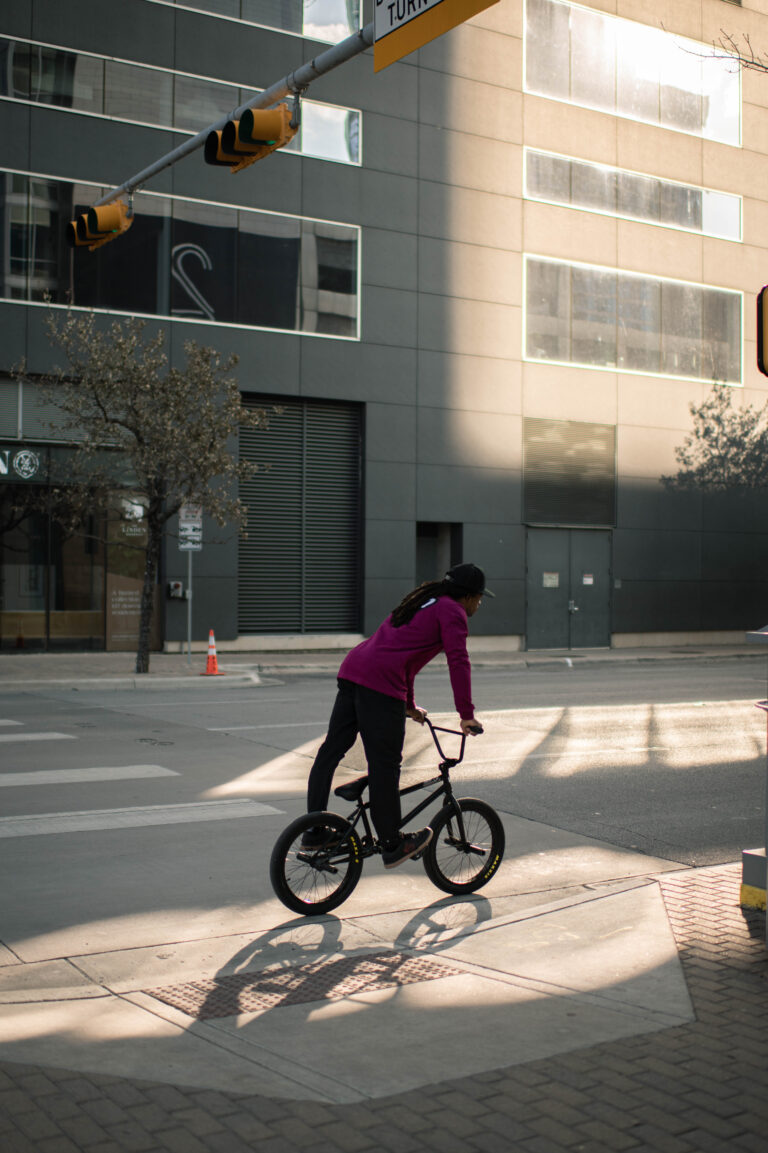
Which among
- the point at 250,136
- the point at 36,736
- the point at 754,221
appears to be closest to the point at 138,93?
the point at 250,136

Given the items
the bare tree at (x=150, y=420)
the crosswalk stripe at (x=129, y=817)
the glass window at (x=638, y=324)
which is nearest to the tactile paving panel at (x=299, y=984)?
the crosswalk stripe at (x=129, y=817)

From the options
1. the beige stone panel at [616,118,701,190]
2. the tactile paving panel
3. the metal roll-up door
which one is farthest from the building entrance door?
the tactile paving panel

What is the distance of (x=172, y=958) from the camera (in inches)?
216

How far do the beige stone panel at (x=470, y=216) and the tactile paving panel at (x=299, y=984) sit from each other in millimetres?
24437

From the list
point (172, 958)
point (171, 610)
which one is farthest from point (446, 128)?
point (172, 958)

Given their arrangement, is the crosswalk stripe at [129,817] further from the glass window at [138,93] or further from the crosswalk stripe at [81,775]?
the glass window at [138,93]

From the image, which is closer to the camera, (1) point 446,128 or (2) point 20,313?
(2) point 20,313

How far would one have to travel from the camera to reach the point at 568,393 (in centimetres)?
2991

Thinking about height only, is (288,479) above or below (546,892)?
above

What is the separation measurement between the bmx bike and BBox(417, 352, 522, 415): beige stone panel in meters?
21.6

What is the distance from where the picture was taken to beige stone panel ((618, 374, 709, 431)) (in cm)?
3094

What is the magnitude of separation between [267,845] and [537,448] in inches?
894

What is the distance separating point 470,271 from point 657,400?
677 cm

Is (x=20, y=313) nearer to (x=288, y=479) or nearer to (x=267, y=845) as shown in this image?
(x=288, y=479)
